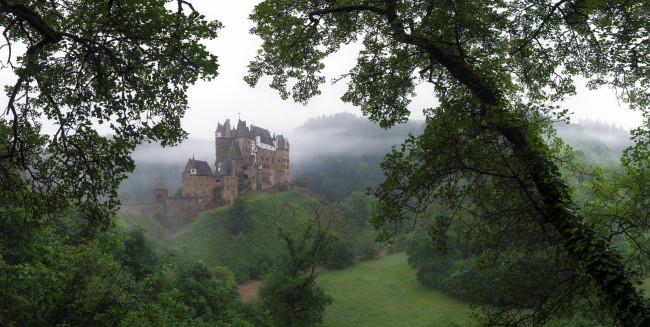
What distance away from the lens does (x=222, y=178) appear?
54.9 metres

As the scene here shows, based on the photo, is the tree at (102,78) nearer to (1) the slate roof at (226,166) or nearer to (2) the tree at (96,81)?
(2) the tree at (96,81)

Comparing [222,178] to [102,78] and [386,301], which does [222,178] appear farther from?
[102,78]

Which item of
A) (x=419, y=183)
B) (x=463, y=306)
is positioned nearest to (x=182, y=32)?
(x=419, y=183)

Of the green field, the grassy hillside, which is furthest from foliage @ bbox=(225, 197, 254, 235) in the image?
the green field

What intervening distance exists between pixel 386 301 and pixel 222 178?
3229 centimetres

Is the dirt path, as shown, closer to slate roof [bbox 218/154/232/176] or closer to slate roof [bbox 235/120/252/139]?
slate roof [bbox 218/154/232/176]

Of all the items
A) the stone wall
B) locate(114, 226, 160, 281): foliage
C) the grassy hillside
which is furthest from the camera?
the stone wall

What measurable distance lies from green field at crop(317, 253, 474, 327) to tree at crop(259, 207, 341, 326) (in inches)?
225

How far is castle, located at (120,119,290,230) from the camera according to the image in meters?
51.5

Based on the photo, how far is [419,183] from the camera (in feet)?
21.2

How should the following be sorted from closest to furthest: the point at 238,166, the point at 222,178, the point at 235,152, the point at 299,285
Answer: the point at 299,285
the point at 222,178
the point at 238,166
the point at 235,152

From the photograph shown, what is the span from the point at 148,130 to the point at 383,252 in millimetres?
58559

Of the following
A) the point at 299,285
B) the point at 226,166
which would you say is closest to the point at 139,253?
the point at 299,285

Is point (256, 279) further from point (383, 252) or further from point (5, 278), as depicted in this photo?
point (5, 278)
